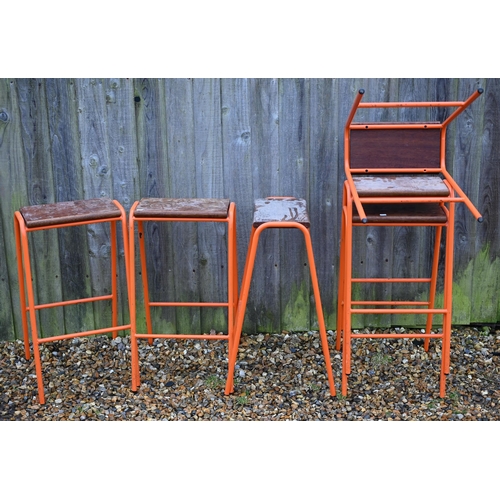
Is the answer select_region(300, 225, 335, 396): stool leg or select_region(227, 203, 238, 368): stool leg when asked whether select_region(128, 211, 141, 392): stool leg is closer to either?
select_region(227, 203, 238, 368): stool leg

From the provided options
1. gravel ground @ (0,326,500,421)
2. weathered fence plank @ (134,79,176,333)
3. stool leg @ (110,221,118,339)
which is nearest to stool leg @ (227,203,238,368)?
gravel ground @ (0,326,500,421)

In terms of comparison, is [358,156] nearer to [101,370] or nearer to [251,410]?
[251,410]

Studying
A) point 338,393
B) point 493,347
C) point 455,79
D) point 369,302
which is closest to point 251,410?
point 338,393

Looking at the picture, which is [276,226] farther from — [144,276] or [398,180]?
[144,276]

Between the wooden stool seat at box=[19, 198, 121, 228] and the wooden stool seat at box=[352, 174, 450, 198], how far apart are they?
1129 mm

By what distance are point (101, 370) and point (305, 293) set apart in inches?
45.0

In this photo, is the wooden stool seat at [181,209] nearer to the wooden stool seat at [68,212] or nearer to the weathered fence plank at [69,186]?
the wooden stool seat at [68,212]

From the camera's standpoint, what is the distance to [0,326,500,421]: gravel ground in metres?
3.40

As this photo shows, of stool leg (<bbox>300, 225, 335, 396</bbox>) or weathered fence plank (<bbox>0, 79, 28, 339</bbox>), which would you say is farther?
weathered fence plank (<bbox>0, 79, 28, 339</bbox>)

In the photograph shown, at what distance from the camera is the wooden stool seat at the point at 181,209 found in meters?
3.33

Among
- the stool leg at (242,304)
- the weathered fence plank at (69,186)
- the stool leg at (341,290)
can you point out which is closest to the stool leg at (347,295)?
the stool leg at (341,290)

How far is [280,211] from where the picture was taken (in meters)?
3.37

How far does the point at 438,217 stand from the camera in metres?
3.36

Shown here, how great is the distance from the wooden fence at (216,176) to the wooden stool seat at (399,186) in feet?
1.38
